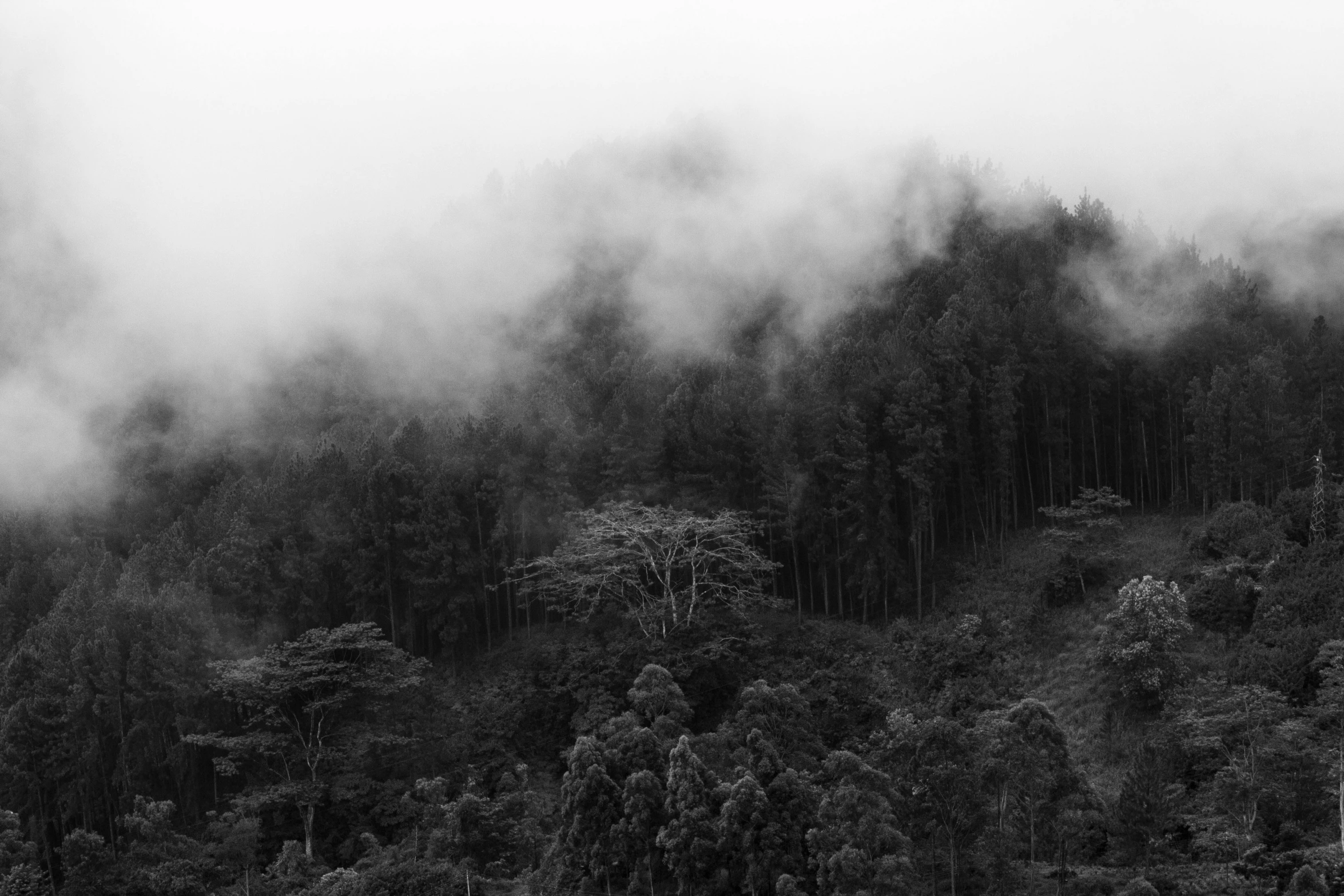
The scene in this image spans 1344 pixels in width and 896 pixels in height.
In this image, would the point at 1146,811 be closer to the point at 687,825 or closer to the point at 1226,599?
the point at 687,825

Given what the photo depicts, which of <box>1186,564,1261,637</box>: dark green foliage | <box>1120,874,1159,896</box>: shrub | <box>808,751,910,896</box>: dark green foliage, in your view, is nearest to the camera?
<box>1120,874,1159,896</box>: shrub

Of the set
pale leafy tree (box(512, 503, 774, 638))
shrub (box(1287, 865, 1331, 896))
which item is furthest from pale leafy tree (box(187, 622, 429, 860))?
shrub (box(1287, 865, 1331, 896))

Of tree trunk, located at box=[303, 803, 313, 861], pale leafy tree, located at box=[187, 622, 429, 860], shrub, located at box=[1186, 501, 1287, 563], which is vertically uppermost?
shrub, located at box=[1186, 501, 1287, 563]

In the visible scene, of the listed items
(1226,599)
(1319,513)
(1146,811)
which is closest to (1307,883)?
(1146,811)

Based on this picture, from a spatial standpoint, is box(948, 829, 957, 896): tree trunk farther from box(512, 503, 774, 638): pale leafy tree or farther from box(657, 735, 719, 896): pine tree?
box(512, 503, 774, 638): pale leafy tree

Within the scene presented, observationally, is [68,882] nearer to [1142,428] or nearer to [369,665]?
[369,665]

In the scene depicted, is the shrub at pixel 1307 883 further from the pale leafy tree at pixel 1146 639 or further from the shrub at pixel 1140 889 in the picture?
the pale leafy tree at pixel 1146 639

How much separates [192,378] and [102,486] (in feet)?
28.7

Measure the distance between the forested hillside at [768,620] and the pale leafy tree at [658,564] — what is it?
229 millimetres

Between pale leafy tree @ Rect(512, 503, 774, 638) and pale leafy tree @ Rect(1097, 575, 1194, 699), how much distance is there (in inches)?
482

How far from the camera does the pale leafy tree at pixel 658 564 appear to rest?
43281mm

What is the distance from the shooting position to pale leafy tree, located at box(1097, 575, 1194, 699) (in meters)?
35.3

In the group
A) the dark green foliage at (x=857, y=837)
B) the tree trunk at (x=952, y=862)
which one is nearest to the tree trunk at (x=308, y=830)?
the dark green foliage at (x=857, y=837)

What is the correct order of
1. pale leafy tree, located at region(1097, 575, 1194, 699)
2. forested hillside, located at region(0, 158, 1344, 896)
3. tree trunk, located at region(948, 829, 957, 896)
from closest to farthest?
tree trunk, located at region(948, 829, 957, 896)
forested hillside, located at region(0, 158, 1344, 896)
pale leafy tree, located at region(1097, 575, 1194, 699)
